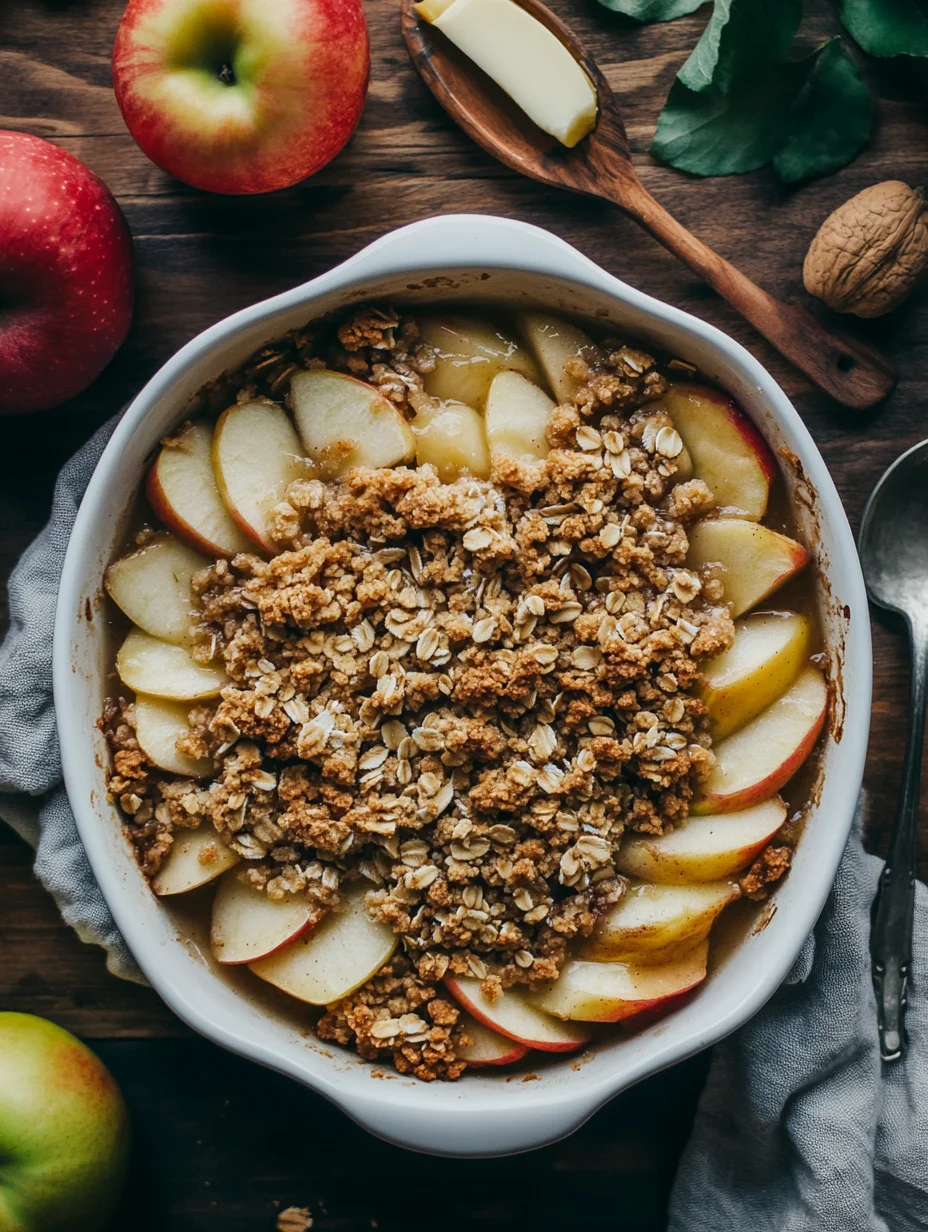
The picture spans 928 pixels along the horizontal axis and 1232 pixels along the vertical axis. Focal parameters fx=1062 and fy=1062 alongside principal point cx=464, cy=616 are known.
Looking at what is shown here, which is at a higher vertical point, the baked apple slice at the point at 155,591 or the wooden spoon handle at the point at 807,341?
the wooden spoon handle at the point at 807,341

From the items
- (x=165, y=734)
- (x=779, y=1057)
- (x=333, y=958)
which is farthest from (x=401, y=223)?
(x=779, y=1057)

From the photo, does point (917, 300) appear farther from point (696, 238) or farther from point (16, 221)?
point (16, 221)

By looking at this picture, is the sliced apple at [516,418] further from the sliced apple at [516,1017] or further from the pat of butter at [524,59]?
the sliced apple at [516,1017]

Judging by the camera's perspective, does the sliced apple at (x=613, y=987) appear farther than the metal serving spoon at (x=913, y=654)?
No

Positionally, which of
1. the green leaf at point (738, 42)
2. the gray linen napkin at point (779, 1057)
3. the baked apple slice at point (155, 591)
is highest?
the green leaf at point (738, 42)

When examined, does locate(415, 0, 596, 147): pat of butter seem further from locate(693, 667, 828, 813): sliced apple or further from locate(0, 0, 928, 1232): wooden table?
locate(693, 667, 828, 813): sliced apple

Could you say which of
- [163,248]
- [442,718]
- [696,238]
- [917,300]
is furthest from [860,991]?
[163,248]

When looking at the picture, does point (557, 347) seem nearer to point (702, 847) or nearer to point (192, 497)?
point (192, 497)

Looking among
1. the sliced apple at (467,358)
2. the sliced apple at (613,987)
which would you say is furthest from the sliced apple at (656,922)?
the sliced apple at (467,358)
